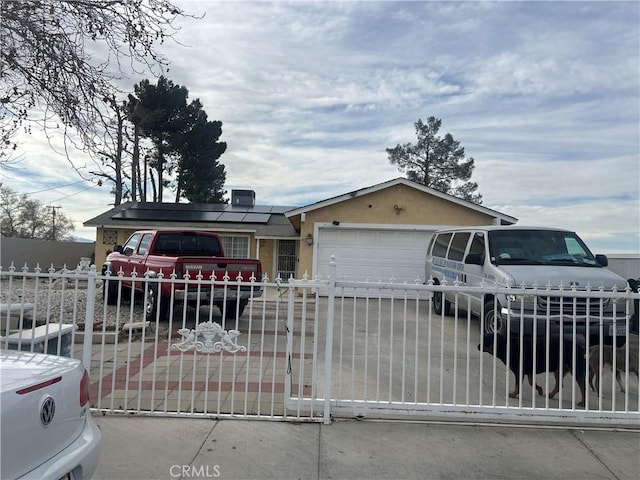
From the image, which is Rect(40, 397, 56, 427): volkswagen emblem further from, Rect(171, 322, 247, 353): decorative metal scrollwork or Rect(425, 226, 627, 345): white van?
Rect(425, 226, 627, 345): white van

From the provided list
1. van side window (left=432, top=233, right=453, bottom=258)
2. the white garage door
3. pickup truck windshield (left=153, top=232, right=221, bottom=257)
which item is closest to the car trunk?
pickup truck windshield (left=153, top=232, right=221, bottom=257)

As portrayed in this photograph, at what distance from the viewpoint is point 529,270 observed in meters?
7.61

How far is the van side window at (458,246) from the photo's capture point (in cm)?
1017

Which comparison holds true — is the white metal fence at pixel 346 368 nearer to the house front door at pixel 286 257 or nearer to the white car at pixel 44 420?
the white car at pixel 44 420

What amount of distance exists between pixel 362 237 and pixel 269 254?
5085mm

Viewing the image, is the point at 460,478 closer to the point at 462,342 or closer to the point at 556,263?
the point at 462,342

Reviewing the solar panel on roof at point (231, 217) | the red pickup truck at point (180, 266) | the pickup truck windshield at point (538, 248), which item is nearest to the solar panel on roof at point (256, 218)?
the solar panel on roof at point (231, 217)

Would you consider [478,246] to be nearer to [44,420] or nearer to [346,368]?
[346,368]

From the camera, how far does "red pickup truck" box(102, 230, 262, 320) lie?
862 cm

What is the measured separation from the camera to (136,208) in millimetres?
21469

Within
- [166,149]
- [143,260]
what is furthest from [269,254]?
[166,149]

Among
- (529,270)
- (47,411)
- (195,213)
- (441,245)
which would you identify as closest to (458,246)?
(441,245)

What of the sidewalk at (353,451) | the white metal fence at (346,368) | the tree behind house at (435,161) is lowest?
the sidewalk at (353,451)

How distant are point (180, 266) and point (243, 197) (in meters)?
16.1
